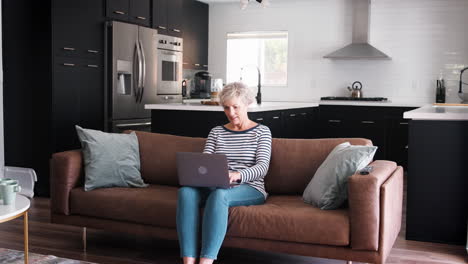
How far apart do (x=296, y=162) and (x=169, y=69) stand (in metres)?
4.00

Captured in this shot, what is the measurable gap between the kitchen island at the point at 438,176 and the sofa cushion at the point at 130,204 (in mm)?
1721

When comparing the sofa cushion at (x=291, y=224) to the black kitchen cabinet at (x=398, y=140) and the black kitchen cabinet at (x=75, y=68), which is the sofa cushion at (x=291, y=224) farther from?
the black kitchen cabinet at (x=398, y=140)

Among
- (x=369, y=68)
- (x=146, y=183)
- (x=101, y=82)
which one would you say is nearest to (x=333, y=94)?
(x=369, y=68)

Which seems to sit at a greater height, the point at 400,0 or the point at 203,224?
the point at 400,0

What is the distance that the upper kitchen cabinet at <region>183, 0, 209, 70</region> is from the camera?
8.01 m

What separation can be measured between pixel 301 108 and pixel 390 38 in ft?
5.82

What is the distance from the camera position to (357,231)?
114 inches

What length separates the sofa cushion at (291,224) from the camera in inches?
115

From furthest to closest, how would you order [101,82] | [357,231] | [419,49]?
[419,49] < [101,82] < [357,231]

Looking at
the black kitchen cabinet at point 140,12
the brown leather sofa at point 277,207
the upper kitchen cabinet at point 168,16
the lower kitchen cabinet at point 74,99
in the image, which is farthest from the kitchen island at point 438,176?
the upper kitchen cabinet at point 168,16

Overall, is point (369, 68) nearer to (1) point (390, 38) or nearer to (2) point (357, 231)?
(1) point (390, 38)

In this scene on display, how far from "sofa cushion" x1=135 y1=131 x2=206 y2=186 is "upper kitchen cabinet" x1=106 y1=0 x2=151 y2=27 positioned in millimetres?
2468

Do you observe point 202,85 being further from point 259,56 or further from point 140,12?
point 140,12

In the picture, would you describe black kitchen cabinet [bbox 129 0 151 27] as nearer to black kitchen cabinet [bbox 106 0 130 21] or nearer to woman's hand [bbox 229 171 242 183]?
black kitchen cabinet [bbox 106 0 130 21]
